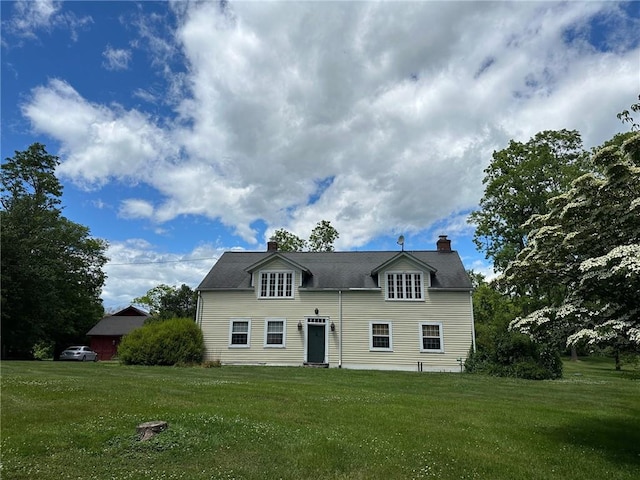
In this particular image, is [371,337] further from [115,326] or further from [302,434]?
[115,326]

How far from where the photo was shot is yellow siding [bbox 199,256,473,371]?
21859 millimetres

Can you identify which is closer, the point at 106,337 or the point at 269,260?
the point at 269,260

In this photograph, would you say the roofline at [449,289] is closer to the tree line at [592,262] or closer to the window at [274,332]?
the window at [274,332]

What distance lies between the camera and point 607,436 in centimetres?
796

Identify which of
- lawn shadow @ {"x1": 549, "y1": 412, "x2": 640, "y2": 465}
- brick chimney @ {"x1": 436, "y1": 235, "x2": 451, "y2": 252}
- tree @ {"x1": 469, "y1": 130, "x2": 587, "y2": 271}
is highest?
tree @ {"x1": 469, "y1": 130, "x2": 587, "y2": 271}

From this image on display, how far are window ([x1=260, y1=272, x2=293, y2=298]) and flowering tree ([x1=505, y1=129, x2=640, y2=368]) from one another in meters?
16.6

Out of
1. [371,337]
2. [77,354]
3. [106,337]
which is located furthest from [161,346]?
[106,337]

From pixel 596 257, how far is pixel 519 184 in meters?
26.7

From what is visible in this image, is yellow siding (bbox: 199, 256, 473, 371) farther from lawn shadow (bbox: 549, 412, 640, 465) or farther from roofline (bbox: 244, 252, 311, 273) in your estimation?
lawn shadow (bbox: 549, 412, 640, 465)

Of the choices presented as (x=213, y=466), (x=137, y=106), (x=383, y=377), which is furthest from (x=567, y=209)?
(x=137, y=106)

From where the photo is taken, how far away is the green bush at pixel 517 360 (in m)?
A: 17.8

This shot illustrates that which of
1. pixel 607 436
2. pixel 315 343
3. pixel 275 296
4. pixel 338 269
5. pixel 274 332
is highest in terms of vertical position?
pixel 338 269

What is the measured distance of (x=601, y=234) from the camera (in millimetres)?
6762

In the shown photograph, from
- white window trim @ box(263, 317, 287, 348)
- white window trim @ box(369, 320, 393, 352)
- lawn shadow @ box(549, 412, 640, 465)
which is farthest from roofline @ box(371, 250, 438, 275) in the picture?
lawn shadow @ box(549, 412, 640, 465)
